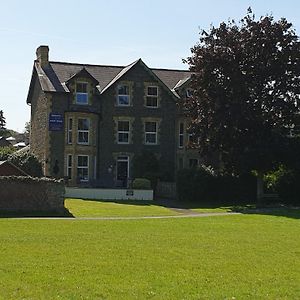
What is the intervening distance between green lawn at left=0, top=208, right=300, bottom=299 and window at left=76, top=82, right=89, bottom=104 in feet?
82.8

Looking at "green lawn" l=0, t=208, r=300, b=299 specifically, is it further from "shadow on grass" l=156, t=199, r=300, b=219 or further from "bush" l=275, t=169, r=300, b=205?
"bush" l=275, t=169, r=300, b=205

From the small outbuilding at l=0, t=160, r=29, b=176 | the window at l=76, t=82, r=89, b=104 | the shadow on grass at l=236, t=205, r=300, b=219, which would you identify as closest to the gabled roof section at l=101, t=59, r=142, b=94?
the window at l=76, t=82, r=89, b=104

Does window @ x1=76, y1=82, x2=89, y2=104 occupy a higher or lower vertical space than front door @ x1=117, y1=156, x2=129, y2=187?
higher

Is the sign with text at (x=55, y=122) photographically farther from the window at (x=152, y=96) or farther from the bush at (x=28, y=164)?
the window at (x=152, y=96)

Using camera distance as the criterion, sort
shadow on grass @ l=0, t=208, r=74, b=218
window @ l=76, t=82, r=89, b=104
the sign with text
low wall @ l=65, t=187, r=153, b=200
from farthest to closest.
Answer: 1. window @ l=76, t=82, r=89, b=104
2. the sign with text
3. low wall @ l=65, t=187, r=153, b=200
4. shadow on grass @ l=0, t=208, r=74, b=218

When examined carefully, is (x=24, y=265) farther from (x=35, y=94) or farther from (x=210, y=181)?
(x=35, y=94)

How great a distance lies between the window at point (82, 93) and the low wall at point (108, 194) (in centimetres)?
906

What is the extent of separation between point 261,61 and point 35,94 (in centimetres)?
2205

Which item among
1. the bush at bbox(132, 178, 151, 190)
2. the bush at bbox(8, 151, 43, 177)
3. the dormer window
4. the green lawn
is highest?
the dormer window

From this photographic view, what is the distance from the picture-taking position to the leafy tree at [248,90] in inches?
1519

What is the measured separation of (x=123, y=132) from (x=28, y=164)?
932 centimetres

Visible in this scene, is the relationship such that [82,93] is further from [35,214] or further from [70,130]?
[35,214]

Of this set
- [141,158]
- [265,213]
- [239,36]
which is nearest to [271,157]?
[265,213]

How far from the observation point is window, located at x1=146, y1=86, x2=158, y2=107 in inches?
1984
